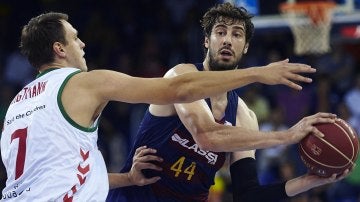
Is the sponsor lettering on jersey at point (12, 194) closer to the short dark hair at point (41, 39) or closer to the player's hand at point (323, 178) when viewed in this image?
the short dark hair at point (41, 39)

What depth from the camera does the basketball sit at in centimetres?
592

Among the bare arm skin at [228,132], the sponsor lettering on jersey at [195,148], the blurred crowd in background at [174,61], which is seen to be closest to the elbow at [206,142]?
the bare arm skin at [228,132]

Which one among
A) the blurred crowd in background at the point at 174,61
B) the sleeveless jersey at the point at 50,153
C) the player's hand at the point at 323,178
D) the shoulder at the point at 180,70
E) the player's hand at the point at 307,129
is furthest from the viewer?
the blurred crowd in background at the point at 174,61

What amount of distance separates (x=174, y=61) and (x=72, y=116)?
9.84 m

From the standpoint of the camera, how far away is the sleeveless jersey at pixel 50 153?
17.4ft

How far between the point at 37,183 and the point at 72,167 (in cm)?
25

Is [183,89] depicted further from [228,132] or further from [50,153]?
[50,153]

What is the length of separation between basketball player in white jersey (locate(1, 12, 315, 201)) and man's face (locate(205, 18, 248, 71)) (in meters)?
1.27

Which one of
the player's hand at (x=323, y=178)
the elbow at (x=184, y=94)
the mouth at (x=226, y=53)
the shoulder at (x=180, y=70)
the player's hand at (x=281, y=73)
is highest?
the player's hand at (x=281, y=73)

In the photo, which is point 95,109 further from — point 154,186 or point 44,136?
point 154,186

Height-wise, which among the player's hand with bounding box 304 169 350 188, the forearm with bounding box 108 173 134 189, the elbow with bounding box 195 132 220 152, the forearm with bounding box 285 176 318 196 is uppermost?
the elbow with bounding box 195 132 220 152

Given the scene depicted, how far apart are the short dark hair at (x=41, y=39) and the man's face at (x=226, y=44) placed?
157 centimetres

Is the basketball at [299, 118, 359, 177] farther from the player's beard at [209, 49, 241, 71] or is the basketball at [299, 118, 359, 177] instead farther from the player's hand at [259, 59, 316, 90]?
the player's beard at [209, 49, 241, 71]

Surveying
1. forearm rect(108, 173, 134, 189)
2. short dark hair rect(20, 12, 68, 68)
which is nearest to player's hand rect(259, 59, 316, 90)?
short dark hair rect(20, 12, 68, 68)
